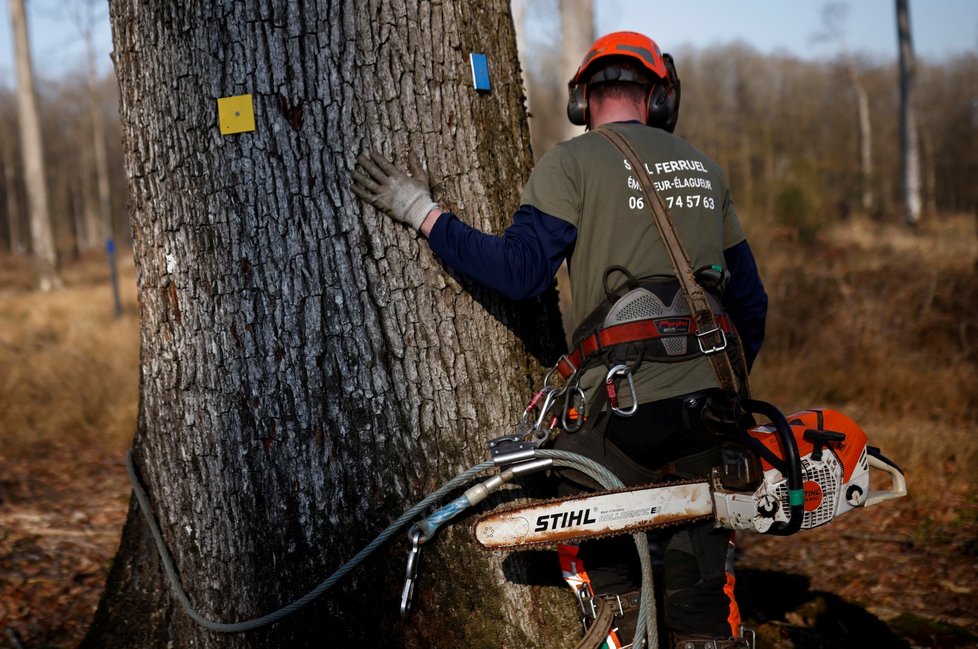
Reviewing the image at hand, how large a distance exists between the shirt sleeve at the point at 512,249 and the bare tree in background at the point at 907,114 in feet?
68.9

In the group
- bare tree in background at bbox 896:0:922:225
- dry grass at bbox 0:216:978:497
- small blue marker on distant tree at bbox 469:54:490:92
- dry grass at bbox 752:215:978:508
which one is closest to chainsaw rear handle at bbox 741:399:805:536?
small blue marker on distant tree at bbox 469:54:490:92

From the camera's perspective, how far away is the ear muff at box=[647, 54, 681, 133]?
2605 millimetres

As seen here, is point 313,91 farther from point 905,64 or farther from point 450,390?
point 905,64

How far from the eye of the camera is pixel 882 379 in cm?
740

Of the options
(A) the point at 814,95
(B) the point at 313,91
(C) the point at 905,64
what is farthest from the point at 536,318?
(A) the point at 814,95

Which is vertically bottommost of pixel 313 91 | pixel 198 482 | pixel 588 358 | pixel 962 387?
pixel 962 387

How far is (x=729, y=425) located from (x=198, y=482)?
166 cm

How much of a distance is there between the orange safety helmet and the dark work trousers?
3.05ft

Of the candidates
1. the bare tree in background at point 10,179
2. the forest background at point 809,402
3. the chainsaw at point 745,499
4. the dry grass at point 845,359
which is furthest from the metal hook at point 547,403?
the bare tree in background at point 10,179

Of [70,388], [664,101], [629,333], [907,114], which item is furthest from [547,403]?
[907,114]

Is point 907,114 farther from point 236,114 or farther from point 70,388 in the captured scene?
point 236,114

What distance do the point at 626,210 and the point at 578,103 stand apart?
469 mm

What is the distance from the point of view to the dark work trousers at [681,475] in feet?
7.82

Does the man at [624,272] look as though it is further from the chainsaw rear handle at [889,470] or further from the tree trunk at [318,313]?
the chainsaw rear handle at [889,470]
